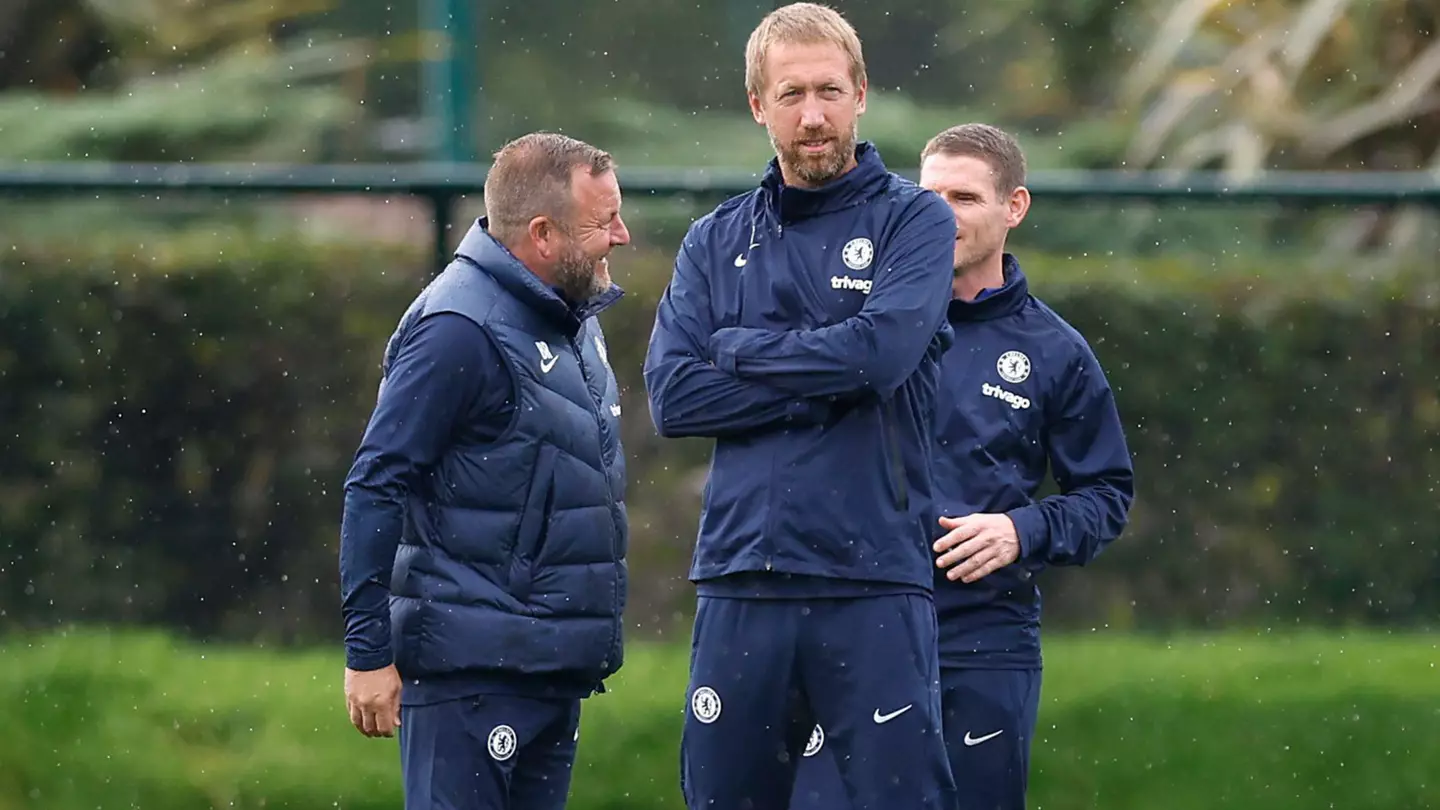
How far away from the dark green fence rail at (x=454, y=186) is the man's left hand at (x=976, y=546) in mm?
2215

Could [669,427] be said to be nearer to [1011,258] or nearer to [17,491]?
[1011,258]

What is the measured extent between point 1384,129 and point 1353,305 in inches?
169

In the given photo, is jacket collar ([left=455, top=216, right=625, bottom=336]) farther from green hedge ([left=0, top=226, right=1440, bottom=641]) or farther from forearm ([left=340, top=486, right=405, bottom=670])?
green hedge ([left=0, top=226, right=1440, bottom=641])

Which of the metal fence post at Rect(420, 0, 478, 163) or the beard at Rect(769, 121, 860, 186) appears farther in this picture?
the metal fence post at Rect(420, 0, 478, 163)

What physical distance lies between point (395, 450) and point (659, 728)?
250 centimetres

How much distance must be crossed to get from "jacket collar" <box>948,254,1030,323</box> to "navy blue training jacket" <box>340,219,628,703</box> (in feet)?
3.32

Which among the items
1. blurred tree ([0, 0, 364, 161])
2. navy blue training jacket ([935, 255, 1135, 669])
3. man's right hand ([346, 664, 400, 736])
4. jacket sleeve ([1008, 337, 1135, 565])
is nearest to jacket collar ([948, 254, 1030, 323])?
navy blue training jacket ([935, 255, 1135, 669])

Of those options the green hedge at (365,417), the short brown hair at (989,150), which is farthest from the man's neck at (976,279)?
the green hedge at (365,417)

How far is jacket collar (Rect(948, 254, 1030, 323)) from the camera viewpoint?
16.0 ft

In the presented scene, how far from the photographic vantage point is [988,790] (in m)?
4.70

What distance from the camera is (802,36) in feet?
13.4

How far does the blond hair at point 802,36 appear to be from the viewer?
4.09 m

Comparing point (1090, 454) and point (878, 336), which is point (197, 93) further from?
point (878, 336)

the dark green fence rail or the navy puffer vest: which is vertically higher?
the dark green fence rail
